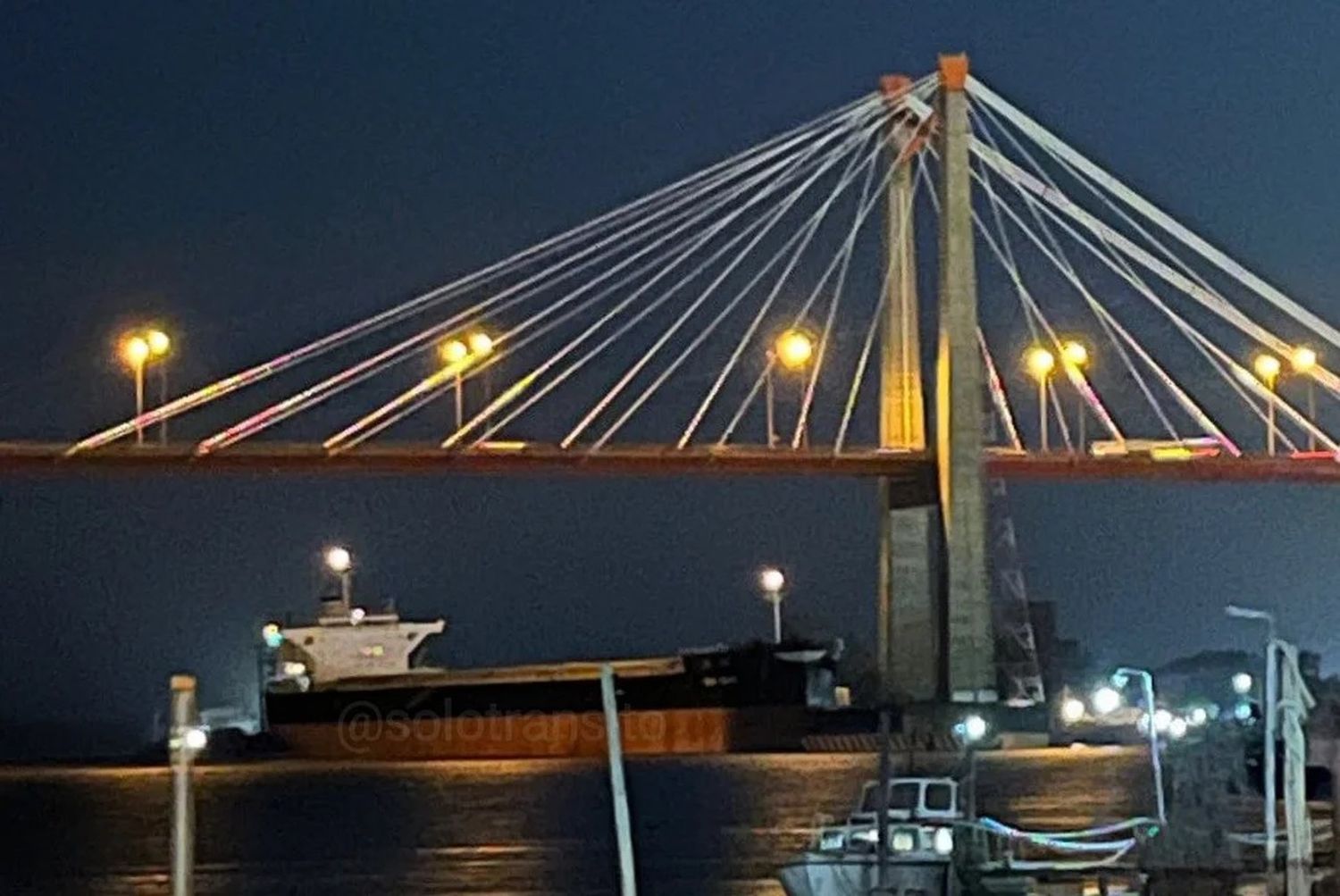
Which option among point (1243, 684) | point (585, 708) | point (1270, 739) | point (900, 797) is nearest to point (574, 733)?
point (585, 708)

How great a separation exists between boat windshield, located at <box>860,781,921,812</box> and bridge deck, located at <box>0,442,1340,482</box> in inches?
597

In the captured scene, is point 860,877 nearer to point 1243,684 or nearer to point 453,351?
point 453,351

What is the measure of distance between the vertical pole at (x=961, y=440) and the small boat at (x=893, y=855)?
21.2 meters

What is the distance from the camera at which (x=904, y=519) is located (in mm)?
A: 46219

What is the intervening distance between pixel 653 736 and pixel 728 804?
26.4m

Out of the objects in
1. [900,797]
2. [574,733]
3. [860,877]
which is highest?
[574,733]

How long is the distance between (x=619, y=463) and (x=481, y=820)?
22.1ft

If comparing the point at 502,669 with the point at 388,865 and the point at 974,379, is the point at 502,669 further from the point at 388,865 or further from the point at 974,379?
the point at 388,865

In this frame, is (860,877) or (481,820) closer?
(860,877)

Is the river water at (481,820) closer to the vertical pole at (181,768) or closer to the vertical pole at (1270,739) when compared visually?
the vertical pole at (1270,739)

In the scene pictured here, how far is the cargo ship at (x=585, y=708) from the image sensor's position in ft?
245

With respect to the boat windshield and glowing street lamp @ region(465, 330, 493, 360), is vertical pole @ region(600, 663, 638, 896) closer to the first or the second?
the boat windshield

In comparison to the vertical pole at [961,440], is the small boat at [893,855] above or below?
below

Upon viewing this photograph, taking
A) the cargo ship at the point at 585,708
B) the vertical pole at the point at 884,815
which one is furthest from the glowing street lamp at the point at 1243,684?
the vertical pole at the point at 884,815
